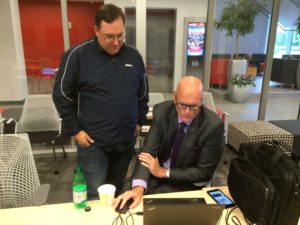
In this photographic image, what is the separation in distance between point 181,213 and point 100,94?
3.14 feet

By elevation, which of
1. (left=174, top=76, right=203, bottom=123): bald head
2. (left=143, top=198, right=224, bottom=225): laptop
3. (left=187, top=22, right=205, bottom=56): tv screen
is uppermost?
(left=187, top=22, right=205, bottom=56): tv screen

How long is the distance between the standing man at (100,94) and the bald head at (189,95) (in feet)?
1.22

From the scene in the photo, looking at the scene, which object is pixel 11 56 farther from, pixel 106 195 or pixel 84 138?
pixel 106 195

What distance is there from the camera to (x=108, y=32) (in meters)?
1.64

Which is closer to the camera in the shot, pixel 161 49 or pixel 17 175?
pixel 17 175

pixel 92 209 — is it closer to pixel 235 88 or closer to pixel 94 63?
pixel 94 63

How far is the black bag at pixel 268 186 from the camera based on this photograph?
3.98 feet

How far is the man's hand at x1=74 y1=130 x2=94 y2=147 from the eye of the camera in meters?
Result: 1.79

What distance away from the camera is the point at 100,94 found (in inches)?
69.6

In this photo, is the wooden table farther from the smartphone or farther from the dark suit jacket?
the dark suit jacket

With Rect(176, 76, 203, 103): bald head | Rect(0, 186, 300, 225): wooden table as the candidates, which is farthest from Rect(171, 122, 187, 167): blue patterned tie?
Rect(0, 186, 300, 225): wooden table

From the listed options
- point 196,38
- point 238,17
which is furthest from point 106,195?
point 238,17

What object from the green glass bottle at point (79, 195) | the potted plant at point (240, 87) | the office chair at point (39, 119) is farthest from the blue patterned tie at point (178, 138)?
the potted plant at point (240, 87)

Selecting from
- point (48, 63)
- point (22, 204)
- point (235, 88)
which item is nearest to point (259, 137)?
point (235, 88)
